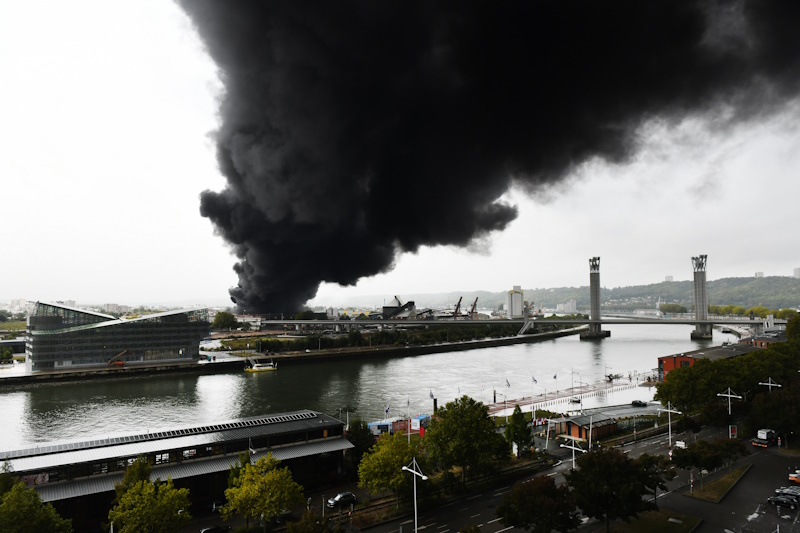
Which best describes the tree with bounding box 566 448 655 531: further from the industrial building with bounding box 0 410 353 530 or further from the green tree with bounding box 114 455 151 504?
the green tree with bounding box 114 455 151 504

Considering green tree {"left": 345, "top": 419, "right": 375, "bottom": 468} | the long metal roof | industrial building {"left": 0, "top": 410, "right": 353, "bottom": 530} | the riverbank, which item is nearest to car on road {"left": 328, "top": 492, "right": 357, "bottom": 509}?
industrial building {"left": 0, "top": 410, "right": 353, "bottom": 530}

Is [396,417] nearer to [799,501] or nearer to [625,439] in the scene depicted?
[625,439]

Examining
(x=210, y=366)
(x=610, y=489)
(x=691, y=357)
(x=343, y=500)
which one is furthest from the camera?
(x=210, y=366)

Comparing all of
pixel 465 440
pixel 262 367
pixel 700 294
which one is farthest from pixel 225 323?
pixel 700 294

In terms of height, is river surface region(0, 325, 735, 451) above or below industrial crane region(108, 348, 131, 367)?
below

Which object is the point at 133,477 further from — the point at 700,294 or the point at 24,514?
the point at 700,294

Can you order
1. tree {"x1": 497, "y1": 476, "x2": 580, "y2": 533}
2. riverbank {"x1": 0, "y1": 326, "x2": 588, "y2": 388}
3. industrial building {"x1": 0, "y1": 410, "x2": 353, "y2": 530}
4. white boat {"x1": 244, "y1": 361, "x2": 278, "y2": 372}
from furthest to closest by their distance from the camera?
white boat {"x1": 244, "y1": 361, "x2": 278, "y2": 372} → riverbank {"x1": 0, "y1": 326, "x2": 588, "y2": 388} → industrial building {"x1": 0, "y1": 410, "x2": 353, "y2": 530} → tree {"x1": 497, "y1": 476, "x2": 580, "y2": 533}

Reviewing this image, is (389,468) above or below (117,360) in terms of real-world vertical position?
above

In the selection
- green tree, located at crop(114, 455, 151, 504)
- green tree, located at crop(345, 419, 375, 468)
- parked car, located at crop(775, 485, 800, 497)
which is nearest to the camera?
green tree, located at crop(114, 455, 151, 504)
